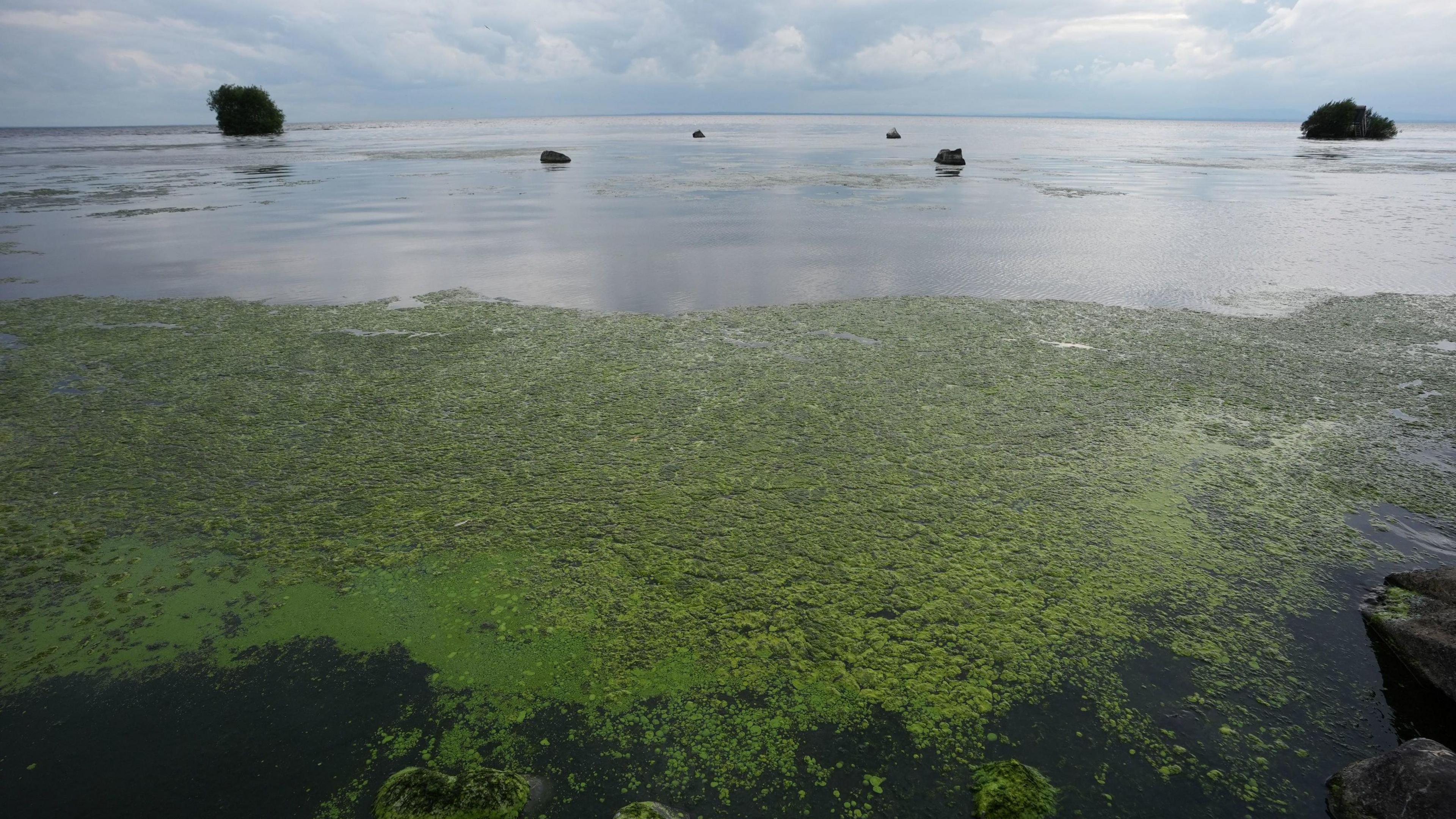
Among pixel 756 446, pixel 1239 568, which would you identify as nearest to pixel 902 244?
pixel 756 446

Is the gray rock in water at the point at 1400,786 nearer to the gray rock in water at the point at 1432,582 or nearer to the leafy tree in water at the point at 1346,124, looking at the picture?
the gray rock in water at the point at 1432,582

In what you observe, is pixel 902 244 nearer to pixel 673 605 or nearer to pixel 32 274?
pixel 673 605

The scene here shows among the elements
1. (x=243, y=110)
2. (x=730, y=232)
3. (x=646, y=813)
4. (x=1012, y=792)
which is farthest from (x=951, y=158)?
(x=243, y=110)

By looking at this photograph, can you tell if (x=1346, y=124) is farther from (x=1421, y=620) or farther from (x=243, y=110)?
(x=243, y=110)

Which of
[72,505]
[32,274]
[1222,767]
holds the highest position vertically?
[32,274]

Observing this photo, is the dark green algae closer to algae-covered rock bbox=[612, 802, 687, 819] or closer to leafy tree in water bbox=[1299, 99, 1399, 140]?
algae-covered rock bbox=[612, 802, 687, 819]

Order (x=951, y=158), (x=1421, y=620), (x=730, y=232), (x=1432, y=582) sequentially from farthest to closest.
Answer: (x=951, y=158)
(x=730, y=232)
(x=1432, y=582)
(x=1421, y=620)
